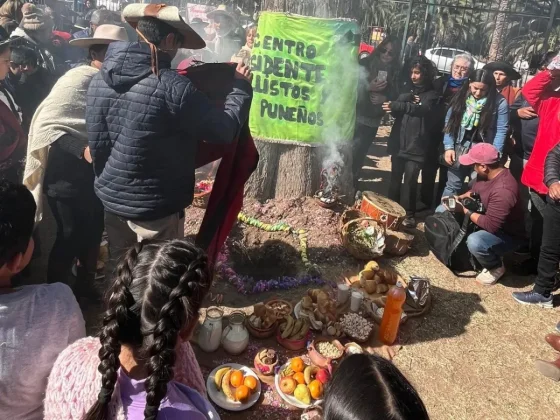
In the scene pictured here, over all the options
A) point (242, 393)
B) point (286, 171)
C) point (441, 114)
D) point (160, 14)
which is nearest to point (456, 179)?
point (441, 114)

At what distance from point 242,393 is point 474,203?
10.8ft

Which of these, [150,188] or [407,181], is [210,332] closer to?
[150,188]

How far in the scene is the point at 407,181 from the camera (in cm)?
597

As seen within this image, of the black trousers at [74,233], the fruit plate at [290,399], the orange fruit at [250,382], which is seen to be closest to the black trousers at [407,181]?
the fruit plate at [290,399]

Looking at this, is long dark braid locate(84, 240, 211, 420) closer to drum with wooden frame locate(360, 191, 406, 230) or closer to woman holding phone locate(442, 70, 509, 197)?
drum with wooden frame locate(360, 191, 406, 230)

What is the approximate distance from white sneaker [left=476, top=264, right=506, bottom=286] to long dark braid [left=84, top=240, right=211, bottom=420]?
4.10 meters

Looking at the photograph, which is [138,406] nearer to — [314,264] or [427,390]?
[427,390]

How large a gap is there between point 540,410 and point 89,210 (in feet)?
12.4

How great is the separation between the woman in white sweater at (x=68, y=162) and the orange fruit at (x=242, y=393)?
5.75 ft

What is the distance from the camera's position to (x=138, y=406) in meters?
1.52

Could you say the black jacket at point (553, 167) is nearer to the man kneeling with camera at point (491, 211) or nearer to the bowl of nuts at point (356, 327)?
the man kneeling with camera at point (491, 211)

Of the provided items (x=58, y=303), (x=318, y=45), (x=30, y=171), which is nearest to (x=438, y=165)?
(x=318, y=45)

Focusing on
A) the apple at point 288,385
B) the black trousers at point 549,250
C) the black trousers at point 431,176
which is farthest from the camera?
the black trousers at point 431,176

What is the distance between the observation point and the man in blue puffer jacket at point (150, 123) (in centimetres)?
256
